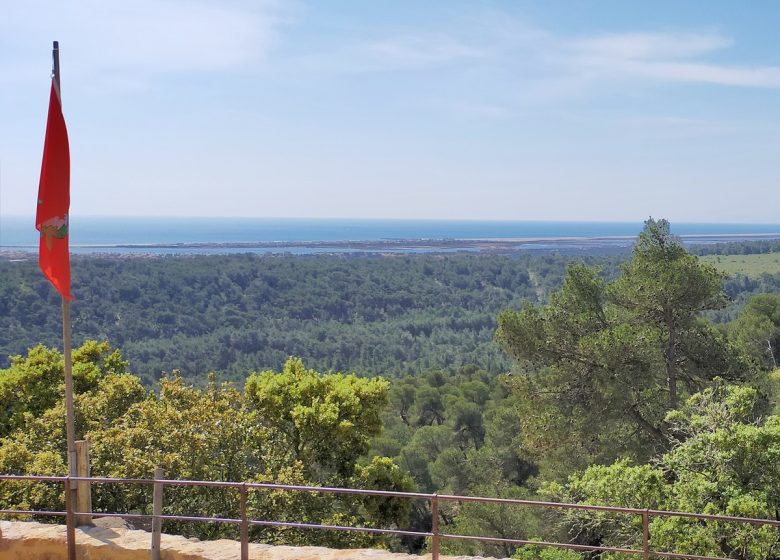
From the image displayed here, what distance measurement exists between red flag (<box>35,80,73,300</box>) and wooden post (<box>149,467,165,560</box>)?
2103 mm

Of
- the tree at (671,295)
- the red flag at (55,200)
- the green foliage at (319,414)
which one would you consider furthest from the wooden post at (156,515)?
the tree at (671,295)

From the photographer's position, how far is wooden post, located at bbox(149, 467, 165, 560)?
252 inches

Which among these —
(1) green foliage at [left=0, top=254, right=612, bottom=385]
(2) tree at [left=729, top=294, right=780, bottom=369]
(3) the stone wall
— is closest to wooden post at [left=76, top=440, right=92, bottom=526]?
(3) the stone wall

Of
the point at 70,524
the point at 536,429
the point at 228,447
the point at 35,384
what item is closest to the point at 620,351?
the point at 536,429

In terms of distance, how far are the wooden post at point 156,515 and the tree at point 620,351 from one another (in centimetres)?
1086

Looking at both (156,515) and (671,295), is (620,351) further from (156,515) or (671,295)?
(156,515)

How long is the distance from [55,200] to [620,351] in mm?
11729

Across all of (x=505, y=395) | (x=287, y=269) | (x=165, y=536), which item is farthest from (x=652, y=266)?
(x=287, y=269)

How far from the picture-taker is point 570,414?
54.2 feet

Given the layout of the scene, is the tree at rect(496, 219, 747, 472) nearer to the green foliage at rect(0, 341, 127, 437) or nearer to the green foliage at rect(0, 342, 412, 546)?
the green foliage at rect(0, 342, 412, 546)

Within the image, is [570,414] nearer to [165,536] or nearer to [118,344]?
[165,536]

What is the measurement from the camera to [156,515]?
6453 mm

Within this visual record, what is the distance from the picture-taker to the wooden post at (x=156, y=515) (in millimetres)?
6405

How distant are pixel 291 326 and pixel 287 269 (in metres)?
39.4
